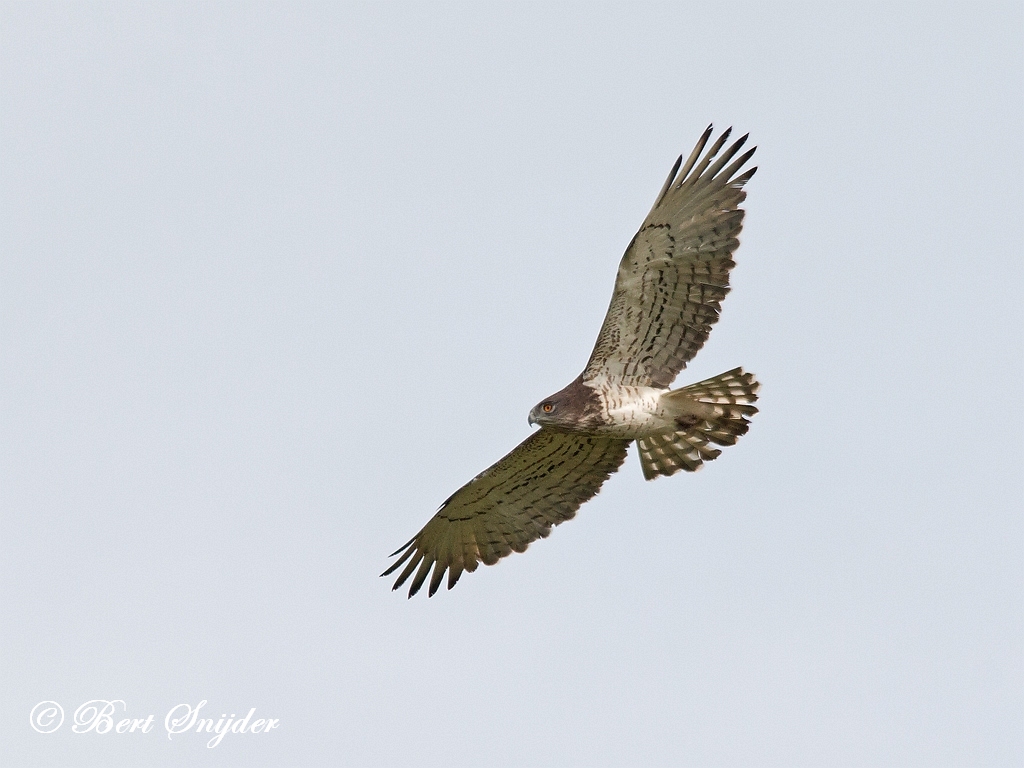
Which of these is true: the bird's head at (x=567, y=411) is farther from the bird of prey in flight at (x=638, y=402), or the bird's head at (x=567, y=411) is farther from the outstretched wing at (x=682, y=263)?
the outstretched wing at (x=682, y=263)

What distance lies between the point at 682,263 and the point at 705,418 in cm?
152

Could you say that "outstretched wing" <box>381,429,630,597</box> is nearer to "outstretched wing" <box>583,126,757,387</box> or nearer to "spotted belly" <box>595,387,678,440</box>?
"spotted belly" <box>595,387,678,440</box>

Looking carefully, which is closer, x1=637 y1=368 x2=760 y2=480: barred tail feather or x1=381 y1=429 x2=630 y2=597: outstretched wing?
x1=637 y1=368 x2=760 y2=480: barred tail feather

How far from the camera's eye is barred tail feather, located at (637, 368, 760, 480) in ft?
47.1

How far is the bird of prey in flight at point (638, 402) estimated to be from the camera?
13.9 meters

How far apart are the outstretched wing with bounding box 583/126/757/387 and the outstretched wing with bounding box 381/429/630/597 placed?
1.22 m

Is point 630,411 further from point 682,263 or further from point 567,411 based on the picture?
point 682,263

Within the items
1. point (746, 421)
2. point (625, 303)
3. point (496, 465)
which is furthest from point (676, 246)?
point (496, 465)

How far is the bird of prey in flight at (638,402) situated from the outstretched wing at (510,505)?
0.01 metres

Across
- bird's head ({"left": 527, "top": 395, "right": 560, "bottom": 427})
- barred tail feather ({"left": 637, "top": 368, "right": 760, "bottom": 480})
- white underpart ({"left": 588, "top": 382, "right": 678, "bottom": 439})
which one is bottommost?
barred tail feather ({"left": 637, "top": 368, "right": 760, "bottom": 480})

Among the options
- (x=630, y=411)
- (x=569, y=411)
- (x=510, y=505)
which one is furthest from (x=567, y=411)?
(x=510, y=505)

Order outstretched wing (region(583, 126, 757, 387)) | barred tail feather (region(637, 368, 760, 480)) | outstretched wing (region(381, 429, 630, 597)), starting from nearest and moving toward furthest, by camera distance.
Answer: outstretched wing (region(583, 126, 757, 387)) < barred tail feather (region(637, 368, 760, 480)) < outstretched wing (region(381, 429, 630, 597))

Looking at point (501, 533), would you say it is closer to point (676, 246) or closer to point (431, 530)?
point (431, 530)

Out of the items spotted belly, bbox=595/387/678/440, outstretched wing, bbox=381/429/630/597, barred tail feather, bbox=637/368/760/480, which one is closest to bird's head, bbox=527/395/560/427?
spotted belly, bbox=595/387/678/440
